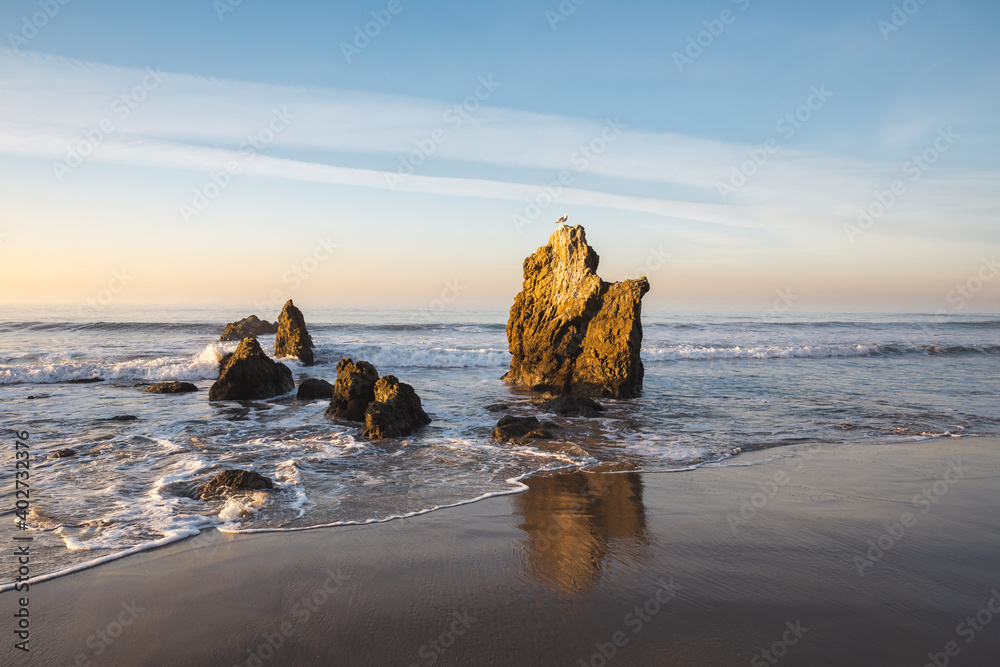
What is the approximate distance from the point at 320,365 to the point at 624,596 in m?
21.2

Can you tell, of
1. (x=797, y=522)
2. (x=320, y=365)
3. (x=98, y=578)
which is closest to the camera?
(x=98, y=578)

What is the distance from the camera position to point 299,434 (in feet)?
34.6

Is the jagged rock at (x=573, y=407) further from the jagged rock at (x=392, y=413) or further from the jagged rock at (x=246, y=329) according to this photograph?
the jagged rock at (x=246, y=329)

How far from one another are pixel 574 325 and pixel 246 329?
2212 centimetres

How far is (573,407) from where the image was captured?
12922 mm

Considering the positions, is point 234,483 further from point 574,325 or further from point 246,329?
point 246,329

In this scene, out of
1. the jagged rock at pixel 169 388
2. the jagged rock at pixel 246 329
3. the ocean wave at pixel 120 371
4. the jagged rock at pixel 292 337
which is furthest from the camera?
the jagged rock at pixel 246 329

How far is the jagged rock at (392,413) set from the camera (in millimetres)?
10227

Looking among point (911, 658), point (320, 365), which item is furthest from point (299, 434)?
point (320, 365)

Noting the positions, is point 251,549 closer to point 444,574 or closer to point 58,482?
point 444,574

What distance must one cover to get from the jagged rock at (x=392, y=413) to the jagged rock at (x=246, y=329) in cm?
2148

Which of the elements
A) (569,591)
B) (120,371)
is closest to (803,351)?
(569,591)

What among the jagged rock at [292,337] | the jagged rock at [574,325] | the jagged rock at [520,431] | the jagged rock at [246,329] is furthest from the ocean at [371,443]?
the jagged rock at [246,329]

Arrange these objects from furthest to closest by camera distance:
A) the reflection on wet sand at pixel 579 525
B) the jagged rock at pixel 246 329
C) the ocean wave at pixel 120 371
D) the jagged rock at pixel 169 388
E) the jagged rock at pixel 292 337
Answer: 1. the jagged rock at pixel 246 329
2. the jagged rock at pixel 292 337
3. the ocean wave at pixel 120 371
4. the jagged rock at pixel 169 388
5. the reflection on wet sand at pixel 579 525
